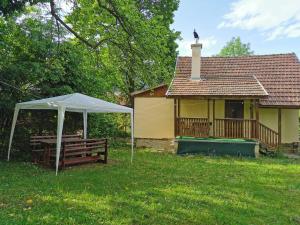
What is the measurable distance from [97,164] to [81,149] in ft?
2.75

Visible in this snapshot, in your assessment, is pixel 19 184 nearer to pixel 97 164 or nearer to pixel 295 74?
pixel 97 164

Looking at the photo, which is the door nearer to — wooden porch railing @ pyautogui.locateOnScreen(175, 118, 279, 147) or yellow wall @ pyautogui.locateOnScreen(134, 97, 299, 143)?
wooden porch railing @ pyautogui.locateOnScreen(175, 118, 279, 147)

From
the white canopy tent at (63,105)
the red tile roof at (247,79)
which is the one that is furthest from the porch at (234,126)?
the white canopy tent at (63,105)

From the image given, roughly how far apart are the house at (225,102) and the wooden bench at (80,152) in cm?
623

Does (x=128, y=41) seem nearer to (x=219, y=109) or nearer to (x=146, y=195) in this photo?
(x=146, y=195)

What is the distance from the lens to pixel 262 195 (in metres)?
8.20

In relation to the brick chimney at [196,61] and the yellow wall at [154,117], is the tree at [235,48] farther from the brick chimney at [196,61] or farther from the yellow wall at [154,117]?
the yellow wall at [154,117]

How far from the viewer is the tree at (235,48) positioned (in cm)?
5928

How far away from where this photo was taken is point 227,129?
57.8ft

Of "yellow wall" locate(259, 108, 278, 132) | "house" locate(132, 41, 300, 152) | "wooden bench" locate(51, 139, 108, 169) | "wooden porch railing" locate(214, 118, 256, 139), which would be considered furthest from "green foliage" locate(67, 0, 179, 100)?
"yellow wall" locate(259, 108, 278, 132)

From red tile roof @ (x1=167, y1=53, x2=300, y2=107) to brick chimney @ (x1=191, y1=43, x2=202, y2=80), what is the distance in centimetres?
37

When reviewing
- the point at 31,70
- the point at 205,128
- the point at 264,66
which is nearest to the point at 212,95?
the point at 205,128

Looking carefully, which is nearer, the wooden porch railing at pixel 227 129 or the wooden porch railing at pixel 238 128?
the wooden porch railing at pixel 238 128

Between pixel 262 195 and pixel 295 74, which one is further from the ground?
pixel 295 74
